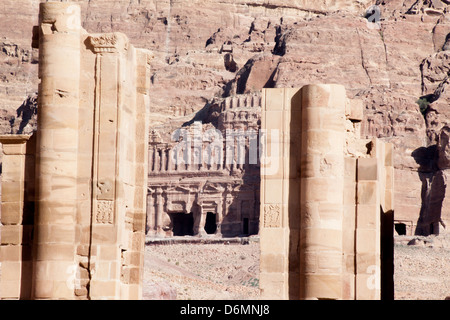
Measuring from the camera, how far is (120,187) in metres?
24.6

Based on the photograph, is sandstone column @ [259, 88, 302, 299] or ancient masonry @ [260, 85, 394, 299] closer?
ancient masonry @ [260, 85, 394, 299]

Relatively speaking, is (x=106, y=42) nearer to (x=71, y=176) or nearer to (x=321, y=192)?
(x=71, y=176)

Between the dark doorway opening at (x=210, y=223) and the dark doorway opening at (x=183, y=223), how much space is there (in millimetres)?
1083

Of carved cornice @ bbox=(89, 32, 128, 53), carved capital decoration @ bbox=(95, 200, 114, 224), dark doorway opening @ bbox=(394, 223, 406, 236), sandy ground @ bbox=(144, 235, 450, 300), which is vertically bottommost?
sandy ground @ bbox=(144, 235, 450, 300)

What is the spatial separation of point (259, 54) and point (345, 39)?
22.1 ft

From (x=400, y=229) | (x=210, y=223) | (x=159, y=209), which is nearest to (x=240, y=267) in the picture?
(x=400, y=229)

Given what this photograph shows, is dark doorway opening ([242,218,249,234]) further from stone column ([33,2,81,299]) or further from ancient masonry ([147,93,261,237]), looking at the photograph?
stone column ([33,2,81,299])

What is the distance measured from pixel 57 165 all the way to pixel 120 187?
1.05m

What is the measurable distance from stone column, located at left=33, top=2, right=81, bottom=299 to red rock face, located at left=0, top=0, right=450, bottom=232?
66.9 metres

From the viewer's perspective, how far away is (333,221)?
25.2 m

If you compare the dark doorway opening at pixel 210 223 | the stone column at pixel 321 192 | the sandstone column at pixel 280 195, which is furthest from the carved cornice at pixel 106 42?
the dark doorway opening at pixel 210 223

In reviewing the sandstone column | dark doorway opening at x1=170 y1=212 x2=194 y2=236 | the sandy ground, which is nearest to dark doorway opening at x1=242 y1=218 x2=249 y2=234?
dark doorway opening at x1=170 y1=212 x2=194 y2=236

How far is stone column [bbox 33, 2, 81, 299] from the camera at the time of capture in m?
24.3
